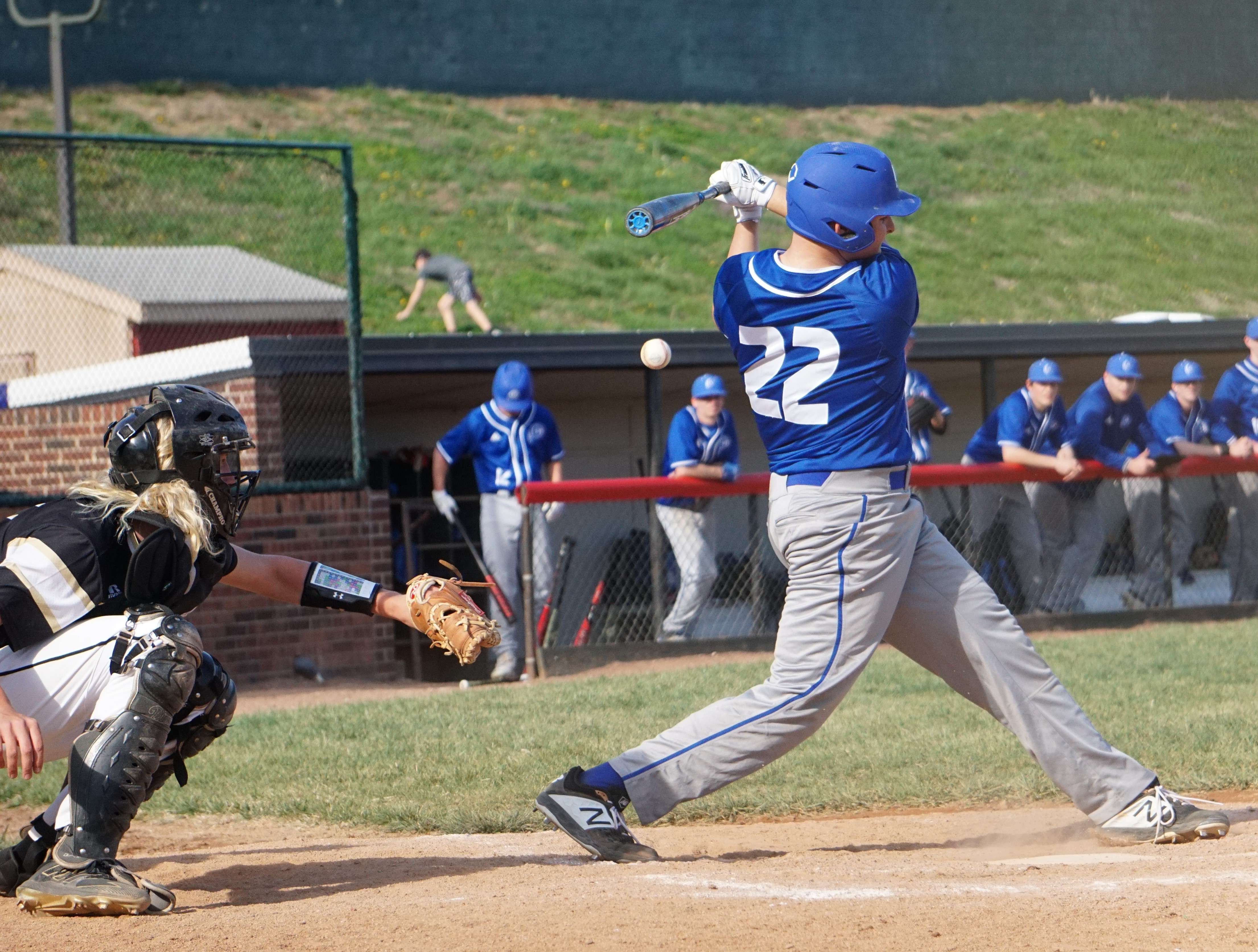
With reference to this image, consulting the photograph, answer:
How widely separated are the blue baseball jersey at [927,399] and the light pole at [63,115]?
5764 millimetres

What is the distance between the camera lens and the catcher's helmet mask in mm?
3473

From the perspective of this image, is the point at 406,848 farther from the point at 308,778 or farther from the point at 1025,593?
the point at 1025,593

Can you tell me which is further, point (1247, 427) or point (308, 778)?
point (1247, 427)

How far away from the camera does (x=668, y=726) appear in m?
6.31

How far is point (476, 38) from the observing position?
95.1ft

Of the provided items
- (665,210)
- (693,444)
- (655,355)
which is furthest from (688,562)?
(665,210)

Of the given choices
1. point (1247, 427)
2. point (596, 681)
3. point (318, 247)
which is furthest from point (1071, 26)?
point (596, 681)

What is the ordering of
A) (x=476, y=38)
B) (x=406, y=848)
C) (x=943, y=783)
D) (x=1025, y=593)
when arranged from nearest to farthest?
(x=406, y=848), (x=943, y=783), (x=1025, y=593), (x=476, y=38)

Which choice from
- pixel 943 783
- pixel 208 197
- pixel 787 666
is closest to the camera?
pixel 787 666

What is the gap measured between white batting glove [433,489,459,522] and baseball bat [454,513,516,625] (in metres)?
0.06

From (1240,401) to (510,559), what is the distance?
5440mm

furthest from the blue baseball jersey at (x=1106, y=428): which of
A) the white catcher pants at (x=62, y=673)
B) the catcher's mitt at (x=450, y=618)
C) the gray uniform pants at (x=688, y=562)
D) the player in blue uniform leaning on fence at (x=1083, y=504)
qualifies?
the white catcher pants at (x=62, y=673)

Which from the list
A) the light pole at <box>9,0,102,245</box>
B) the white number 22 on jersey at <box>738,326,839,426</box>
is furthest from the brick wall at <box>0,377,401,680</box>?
the white number 22 on jersey at <box>738,326,839,426</box>

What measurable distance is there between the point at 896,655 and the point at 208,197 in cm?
641
